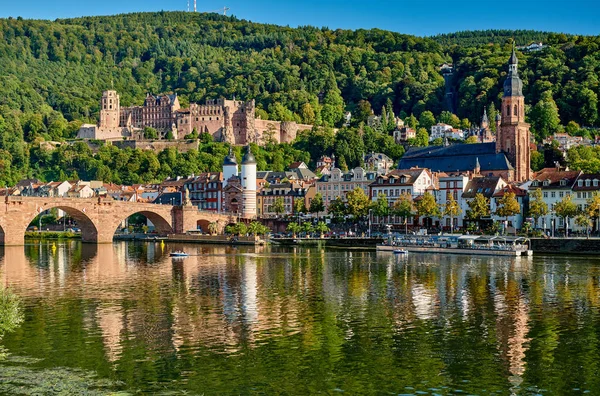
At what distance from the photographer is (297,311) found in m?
35.0

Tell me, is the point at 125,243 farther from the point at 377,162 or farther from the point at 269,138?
the point at 269,138

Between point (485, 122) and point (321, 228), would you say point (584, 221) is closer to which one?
point (321, 228)

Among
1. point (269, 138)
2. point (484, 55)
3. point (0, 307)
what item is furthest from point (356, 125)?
point (0, 307)

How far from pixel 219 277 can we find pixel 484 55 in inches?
5317

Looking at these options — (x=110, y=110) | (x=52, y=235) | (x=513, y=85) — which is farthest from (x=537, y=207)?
(x=110, y=110)

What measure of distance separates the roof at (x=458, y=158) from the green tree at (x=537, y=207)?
19.9 metres

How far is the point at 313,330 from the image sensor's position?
30.7m

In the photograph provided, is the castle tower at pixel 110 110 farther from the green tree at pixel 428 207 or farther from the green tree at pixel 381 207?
the green tree at pixel 428 207

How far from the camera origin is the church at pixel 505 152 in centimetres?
9750

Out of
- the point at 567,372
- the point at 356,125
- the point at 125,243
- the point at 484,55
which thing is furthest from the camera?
the point at 484,55

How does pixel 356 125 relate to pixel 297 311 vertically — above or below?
above

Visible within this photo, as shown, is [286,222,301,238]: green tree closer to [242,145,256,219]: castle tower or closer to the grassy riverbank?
[242,145,256,219]: castle tower

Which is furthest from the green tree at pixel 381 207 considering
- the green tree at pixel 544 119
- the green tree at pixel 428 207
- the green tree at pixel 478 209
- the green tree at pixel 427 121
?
the green tree at pixel 427 121

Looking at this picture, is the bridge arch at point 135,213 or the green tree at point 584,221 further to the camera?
the bridge arch at point 135,213
